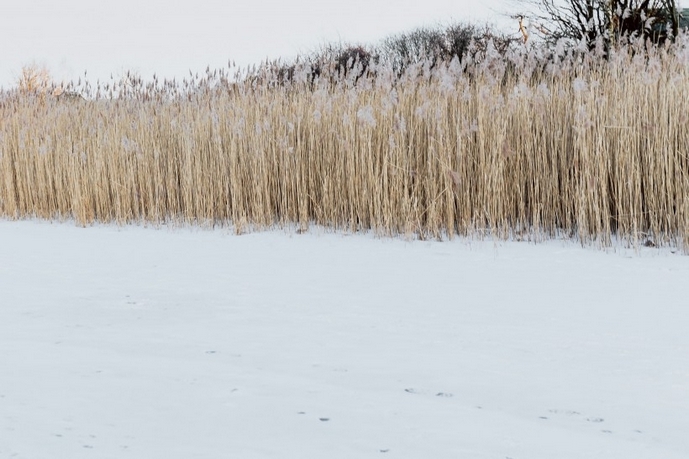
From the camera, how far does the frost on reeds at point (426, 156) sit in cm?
345

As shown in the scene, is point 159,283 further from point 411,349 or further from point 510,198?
point 510,198

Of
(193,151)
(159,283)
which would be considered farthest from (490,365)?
(193,151)

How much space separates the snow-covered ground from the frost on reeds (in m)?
0.48

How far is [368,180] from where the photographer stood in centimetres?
395

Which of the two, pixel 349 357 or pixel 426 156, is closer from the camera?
pixel 349 357

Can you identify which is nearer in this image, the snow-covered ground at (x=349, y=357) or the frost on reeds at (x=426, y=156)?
the snow-covered ground at (x=349, y=357)

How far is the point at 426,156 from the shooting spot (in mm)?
3996

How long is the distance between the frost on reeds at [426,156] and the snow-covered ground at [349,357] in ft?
1.57

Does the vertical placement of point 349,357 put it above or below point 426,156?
below

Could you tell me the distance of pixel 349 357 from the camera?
1.68 meters

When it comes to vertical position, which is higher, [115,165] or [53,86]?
[53,86]

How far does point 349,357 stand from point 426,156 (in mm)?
2464

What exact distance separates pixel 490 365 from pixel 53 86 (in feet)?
20.9

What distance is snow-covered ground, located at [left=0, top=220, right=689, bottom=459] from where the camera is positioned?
1.21m
